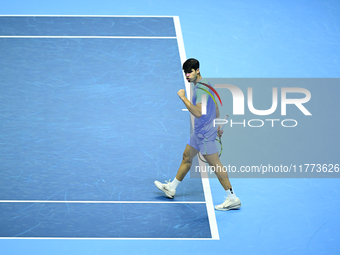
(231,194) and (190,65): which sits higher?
(190,65)

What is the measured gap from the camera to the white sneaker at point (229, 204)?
6.62m

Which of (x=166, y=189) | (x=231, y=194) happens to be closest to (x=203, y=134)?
(x=231, y=194)

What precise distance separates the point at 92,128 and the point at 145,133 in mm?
976

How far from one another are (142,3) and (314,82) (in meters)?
5.87

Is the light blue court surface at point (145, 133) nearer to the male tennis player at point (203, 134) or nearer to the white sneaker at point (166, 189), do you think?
the white sneaker at point (166, 189)

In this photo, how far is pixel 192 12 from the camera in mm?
13305

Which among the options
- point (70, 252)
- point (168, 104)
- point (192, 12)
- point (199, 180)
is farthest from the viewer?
point (192, 12)

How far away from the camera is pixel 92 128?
8.57 meters

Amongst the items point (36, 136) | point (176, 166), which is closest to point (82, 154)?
point (36, 136)

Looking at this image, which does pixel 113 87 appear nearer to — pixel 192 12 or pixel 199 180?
pixel 199 180

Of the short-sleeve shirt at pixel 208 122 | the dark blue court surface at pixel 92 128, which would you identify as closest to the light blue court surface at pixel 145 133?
the dark blue court surface at pixel 92 128

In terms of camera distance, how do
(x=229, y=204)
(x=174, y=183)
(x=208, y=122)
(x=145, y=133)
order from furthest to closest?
1. (x=145, y=133)
2. (x=174, y=183)
3. (x=229, y=204)
4. (x=208, y=122)

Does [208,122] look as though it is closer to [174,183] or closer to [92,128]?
[174,183]

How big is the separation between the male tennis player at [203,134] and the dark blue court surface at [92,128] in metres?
0.46
